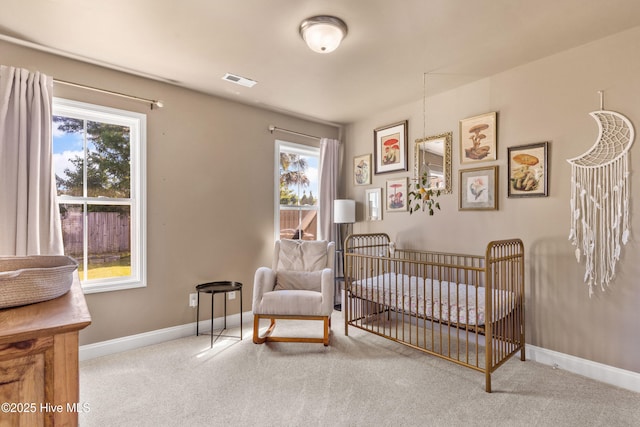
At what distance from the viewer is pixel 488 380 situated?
207 cm

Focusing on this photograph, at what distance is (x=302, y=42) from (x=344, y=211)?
202cm

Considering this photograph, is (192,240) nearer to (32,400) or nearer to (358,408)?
(358,408)

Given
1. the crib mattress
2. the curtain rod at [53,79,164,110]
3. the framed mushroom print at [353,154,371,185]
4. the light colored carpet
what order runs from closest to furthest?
the light colored carpet < the crib mattress < the curtain rod at [53,79,164,110] < the framed mushroom print at [353,154,371,185]

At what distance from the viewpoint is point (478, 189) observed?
9.54 feet

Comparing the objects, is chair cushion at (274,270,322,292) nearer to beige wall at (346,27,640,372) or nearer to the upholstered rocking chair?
the upholstered rocking chair

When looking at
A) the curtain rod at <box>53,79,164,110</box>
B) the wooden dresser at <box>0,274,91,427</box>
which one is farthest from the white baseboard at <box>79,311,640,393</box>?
the wooden dresser at <box>0,274,91,427</box>

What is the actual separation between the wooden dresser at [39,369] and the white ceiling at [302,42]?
6.08ft

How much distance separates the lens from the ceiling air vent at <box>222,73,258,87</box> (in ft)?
9.18

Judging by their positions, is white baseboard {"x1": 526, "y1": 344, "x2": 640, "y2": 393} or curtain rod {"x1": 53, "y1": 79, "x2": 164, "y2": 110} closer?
white baseboard {"x1": 526, "y1": 344, "x2": 640, "y2": 393}

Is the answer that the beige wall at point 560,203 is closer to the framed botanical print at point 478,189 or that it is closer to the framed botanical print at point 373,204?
the framed botanical print at point 478,189

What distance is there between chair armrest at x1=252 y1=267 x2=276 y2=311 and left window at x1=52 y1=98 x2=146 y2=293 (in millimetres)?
1007

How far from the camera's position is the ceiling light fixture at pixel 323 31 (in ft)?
6.40

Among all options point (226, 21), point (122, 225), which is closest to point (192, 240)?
point (122, 225)

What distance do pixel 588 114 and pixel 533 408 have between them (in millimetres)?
2052
